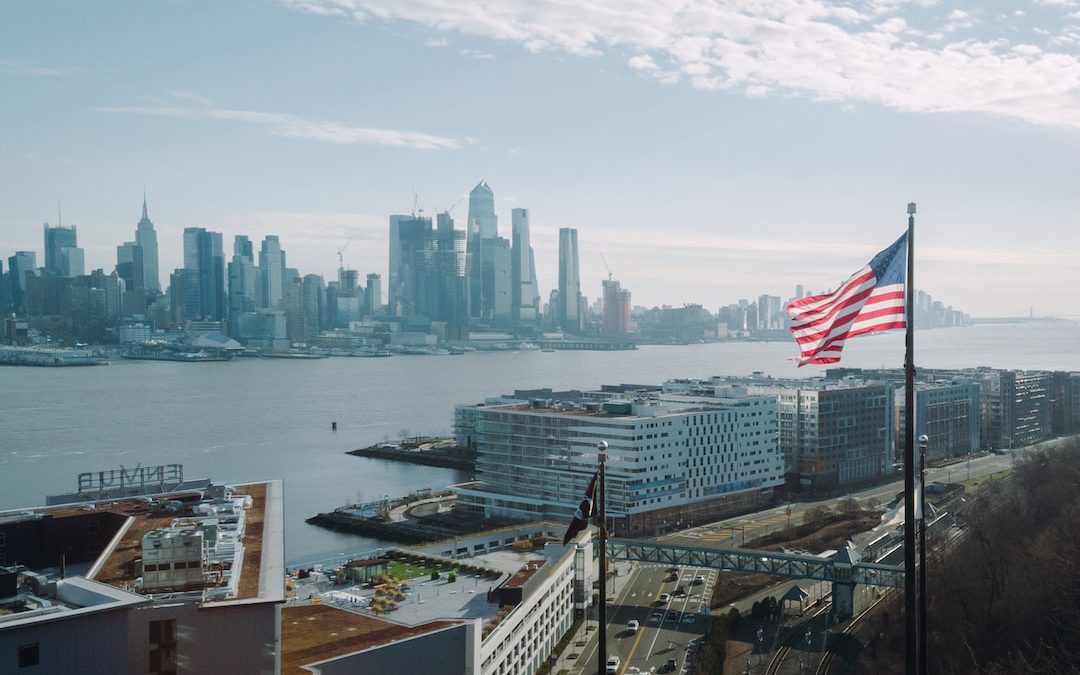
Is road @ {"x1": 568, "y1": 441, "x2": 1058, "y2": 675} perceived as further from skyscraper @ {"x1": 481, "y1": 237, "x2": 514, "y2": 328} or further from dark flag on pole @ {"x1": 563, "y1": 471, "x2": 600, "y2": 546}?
skyscraper @ {"x1": 481, "y1": 237, "x2": 514, "y2": 328}

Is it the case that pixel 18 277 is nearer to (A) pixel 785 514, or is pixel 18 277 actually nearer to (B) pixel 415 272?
(B) pixel 415 272

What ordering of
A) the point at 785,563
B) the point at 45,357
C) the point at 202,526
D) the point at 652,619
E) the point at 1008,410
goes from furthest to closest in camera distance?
the point at 45,357 < the point at 1008,410 < the point at 785,563 < the point at 652,619 < the point at 202,526

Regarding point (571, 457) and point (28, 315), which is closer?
point (571, 457)

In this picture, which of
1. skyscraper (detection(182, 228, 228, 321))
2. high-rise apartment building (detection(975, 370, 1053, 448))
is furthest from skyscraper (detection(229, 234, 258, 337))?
high-rise apartment building (detection(975, 370, 1053, 448))

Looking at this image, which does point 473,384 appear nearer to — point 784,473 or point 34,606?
point 784,473

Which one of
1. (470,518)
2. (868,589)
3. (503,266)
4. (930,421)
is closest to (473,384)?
(930,421)

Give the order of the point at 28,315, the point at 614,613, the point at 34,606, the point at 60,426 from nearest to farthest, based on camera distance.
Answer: the point at 34,606
the point at 614,613
the point at 60,426
the point at 28,315

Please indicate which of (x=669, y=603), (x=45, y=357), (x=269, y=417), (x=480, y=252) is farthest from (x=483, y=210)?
(x=669, y=603)
